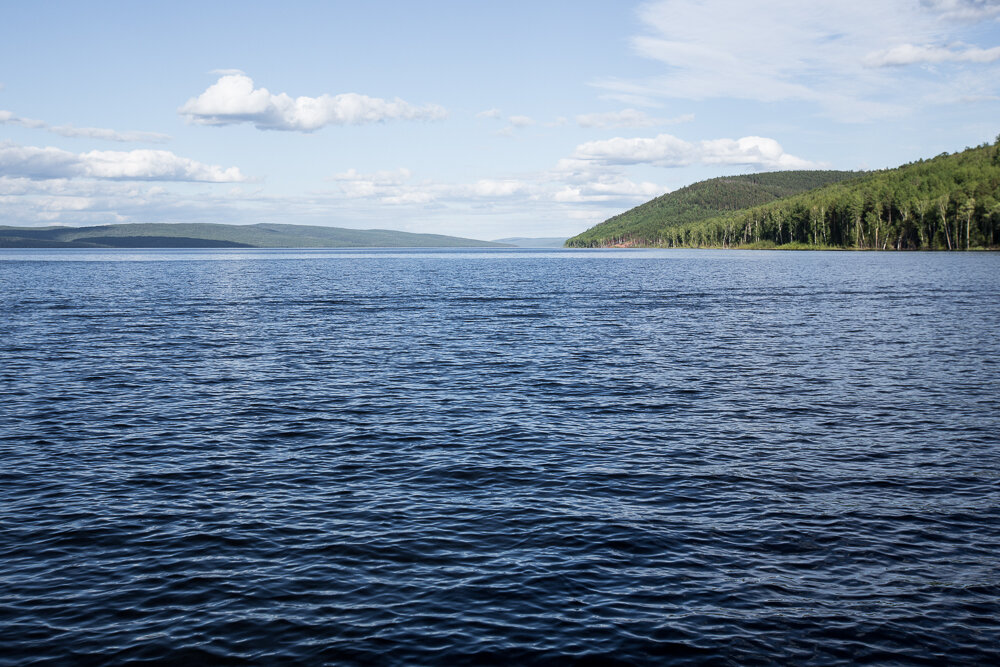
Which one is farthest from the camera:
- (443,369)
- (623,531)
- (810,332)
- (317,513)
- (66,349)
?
(810,332)

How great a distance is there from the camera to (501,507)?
19.6 meters

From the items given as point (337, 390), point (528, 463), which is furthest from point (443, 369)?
point (528, 463)

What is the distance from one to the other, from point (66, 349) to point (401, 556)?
4098 centimetres

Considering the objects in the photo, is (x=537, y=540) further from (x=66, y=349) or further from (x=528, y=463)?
(x=66, y=349)

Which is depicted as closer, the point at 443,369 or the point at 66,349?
the point at 443,369

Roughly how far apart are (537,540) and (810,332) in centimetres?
4531

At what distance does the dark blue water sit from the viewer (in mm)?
13531

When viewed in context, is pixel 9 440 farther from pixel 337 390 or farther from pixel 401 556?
pixel 401 556

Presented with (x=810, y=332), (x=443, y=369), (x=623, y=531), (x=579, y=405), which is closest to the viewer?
(x=623, y=531)

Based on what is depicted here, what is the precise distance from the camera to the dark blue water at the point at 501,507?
13.5 meters

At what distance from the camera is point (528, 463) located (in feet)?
77.4

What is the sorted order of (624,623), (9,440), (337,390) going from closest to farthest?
(624,623), (9,440), (337,390)

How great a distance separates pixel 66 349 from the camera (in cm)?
4844

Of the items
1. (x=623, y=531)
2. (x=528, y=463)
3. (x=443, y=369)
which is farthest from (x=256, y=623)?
(x=443, y=369)
